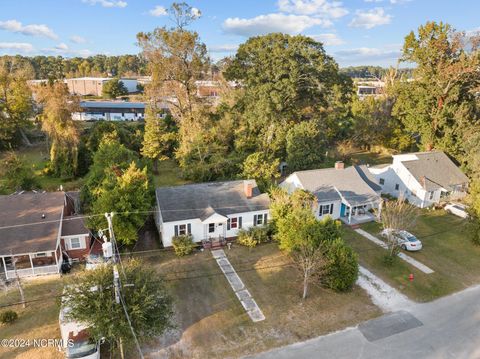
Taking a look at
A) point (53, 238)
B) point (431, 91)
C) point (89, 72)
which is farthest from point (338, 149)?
point (89, 72)

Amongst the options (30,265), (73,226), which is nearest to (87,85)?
(73,226)

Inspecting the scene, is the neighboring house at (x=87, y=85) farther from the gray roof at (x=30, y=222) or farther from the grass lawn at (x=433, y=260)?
the grass lawn at (x=433, y=260)

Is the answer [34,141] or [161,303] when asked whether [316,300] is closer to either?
[161,303]

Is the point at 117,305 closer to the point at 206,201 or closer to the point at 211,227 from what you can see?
the point at 211,227

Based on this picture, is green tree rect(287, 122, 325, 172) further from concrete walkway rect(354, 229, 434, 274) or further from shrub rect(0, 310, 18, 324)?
shrub rect(0, 310, 18, 324)

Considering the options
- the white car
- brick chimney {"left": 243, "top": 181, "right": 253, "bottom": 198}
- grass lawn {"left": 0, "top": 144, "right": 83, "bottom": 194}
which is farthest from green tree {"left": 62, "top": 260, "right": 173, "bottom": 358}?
the white car

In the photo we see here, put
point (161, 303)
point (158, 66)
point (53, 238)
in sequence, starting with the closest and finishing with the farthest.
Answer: point (161, 303) < point (53, 238) < point (158, 66)

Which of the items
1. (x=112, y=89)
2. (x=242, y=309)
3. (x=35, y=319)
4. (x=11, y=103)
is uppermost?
(x=112, y=89)
